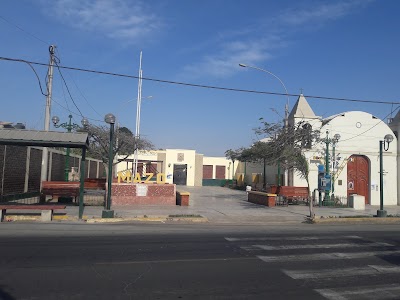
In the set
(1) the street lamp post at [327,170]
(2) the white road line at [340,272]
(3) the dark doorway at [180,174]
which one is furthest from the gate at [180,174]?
(2) the white road line at [340,272]

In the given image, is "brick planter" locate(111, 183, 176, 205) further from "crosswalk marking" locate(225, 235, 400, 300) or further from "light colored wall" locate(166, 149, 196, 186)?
"light colored wall" locate(166, 149, 196, 186)

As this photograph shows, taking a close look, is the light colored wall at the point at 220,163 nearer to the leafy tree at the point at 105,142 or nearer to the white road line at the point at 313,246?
the leafy tree at the point at 105,142

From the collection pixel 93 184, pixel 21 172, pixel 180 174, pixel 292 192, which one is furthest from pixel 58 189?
pixel 180 174

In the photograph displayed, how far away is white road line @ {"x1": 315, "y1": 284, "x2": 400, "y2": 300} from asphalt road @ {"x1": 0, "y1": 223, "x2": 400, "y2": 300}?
2 centimetres

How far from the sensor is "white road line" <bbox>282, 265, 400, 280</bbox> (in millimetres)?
7230

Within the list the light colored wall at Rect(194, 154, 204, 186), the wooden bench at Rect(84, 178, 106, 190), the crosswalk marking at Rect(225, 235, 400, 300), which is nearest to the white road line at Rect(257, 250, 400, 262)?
the crosswalk marking at Rect(225, 235, 400, 300)

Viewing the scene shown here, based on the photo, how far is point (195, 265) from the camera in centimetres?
800

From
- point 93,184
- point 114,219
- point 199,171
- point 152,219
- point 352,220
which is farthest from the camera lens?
point 199,171

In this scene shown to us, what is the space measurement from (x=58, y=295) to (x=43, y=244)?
4.67 m

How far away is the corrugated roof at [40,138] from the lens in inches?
602

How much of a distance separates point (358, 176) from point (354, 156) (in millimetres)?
1468

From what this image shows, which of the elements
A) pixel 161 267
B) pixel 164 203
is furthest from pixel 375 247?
pixel 164 203

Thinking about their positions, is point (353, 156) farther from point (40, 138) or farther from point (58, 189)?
point (40, 138)

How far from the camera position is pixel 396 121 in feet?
97.6
